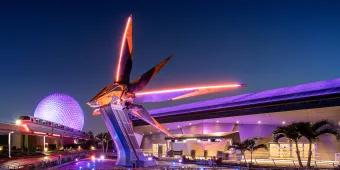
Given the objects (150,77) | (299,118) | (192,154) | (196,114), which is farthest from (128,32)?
(192,154)

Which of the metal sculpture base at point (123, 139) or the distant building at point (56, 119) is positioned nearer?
the metal sculpture base at point (123, 139)

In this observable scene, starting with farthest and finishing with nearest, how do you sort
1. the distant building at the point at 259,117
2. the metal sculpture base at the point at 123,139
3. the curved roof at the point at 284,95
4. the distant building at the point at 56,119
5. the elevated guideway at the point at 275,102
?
1. the distant building at the point at 56,119
2. the distant building at the point at 259,117
3. the curved roof at the point at 284,95
4. the elevated guideway at the point at 275,102
5. the metal sculpture base at the point at 123,139

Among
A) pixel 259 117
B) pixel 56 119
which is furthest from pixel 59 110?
pixel 259 117

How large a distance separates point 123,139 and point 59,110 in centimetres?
7951

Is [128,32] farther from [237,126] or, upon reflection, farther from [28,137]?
[28,137]

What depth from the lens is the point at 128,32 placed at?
146ft

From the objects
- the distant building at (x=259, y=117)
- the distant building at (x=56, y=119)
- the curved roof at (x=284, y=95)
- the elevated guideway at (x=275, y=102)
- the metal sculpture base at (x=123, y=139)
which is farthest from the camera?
the distant building at (x=56, y=119)

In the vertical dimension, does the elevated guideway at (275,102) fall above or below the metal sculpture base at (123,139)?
above

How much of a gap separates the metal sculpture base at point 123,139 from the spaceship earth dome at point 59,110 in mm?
76475

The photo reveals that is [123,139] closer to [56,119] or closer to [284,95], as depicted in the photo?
[284,95]

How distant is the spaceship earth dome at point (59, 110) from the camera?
120000 millimetres

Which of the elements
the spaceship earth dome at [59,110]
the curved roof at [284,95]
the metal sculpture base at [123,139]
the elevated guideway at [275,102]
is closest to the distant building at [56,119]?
the spaceship earth dome at [59,110]

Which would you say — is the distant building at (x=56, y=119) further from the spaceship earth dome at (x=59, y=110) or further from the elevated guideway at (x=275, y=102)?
the elevated guideway at (x=275, y=102)

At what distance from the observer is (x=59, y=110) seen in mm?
120688
